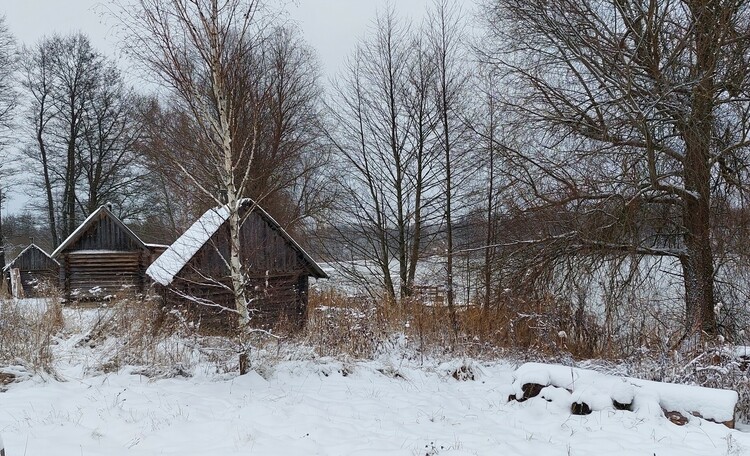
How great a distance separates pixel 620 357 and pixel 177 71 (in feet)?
26.2

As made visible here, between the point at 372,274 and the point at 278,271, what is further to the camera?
the point at 372,274

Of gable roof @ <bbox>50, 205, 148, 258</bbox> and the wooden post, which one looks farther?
gable roof @ <bbox>50, 205, 148, 258</bbox>

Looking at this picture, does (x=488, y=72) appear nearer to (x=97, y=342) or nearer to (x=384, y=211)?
(x=384, y=211)

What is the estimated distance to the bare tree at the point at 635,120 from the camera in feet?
27.8

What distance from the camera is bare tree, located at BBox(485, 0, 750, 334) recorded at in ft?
27.8

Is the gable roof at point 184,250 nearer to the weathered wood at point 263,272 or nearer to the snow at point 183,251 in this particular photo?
the snow at point 183,251

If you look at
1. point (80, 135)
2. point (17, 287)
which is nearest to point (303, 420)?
point (17, 287)

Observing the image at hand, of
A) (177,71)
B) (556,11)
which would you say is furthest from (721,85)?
(177,71)

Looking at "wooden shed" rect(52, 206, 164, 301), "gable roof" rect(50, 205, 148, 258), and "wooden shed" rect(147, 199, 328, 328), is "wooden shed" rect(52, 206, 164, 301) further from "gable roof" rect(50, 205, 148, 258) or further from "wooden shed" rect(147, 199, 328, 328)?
"wooden shed" rect(147, 199, 328, 328)

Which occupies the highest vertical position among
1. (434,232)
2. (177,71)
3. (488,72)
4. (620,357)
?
(488,72)

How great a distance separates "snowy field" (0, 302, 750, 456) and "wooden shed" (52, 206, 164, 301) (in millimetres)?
14938

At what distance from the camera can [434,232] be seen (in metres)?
15.9

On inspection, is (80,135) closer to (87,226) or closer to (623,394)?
(87,226)

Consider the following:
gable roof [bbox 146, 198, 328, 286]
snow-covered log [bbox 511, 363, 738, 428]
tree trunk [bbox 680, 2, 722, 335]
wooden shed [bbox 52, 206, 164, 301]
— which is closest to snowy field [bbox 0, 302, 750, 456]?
snow-covered log [bbox 511, 363, 738, 428]
